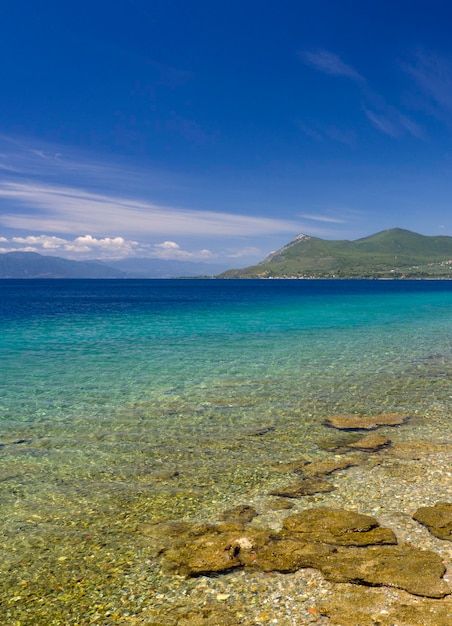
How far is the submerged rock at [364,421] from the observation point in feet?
59.5

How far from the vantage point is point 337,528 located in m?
10.1

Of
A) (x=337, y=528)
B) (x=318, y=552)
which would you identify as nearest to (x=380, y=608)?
(x=318, y=552)

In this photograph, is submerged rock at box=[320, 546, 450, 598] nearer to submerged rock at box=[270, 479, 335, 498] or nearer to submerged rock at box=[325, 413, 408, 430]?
submerged rock at box=[270, 479, 335, 498]

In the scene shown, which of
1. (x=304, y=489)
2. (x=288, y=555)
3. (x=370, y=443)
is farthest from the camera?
(x=370, y=443)

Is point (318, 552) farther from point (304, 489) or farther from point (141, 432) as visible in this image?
point (141, 432)

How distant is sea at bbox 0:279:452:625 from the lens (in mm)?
9062

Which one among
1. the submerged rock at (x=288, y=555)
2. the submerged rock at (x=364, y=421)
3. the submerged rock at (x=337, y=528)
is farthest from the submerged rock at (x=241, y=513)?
the submerged rock at (x=364, y=421)

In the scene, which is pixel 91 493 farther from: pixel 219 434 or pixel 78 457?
pixel 219 434

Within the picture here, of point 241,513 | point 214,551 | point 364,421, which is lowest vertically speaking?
point 364,421

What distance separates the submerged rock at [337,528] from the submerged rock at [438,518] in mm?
985

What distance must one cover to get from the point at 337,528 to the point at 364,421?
9289mm

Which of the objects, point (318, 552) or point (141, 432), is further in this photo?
point (141, 432)

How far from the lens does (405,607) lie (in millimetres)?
7488

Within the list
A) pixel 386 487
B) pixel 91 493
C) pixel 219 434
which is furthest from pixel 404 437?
pixel 91 493
